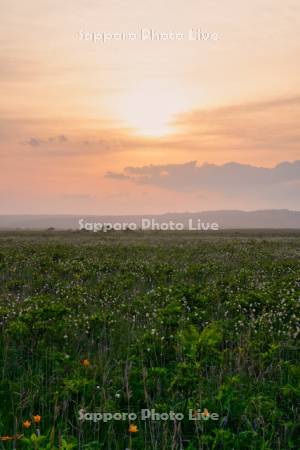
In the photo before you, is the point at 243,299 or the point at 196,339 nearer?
the point at 196,339

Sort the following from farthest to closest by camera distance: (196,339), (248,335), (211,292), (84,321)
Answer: (211,292)
(84,321)
(248,335)
(196,339)

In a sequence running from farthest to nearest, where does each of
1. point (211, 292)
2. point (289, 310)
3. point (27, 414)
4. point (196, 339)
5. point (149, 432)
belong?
1. point (211, 292)
2. point (289, 310)
3. point (196, 339)
4. point (27, 414)
5. point (149, 432)

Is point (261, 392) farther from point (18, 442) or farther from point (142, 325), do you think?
point (142, 325)

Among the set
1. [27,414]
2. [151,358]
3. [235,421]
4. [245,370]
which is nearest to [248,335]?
[245,370]

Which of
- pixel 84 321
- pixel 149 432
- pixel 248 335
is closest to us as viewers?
pixel 149 432

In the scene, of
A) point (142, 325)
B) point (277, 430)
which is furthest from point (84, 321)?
point (277, 430)

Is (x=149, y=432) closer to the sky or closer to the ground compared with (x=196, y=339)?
closer to the ground

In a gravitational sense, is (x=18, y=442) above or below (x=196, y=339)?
below

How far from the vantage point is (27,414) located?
6.76 meters

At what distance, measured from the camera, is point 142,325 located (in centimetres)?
1155

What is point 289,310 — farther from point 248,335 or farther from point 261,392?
point 261,392

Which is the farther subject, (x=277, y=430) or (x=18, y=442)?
(x=277, y=430)

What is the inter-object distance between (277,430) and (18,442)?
11.1 ft

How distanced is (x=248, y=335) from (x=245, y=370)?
1.53m
